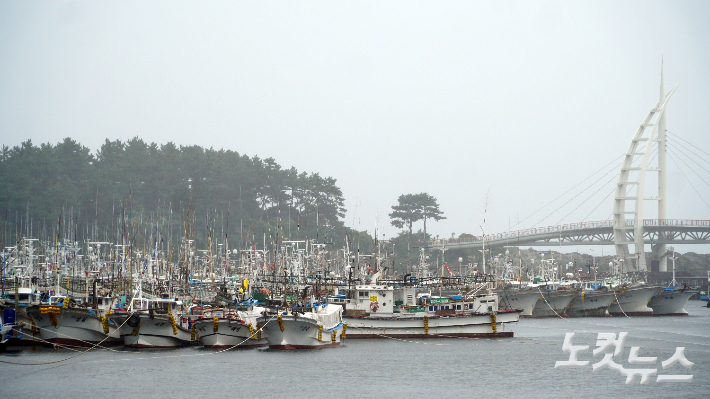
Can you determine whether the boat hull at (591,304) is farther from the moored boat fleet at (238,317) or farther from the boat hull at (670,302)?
the moored boat fleet at (238,317)

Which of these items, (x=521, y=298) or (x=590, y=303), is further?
(x=590, y=303)

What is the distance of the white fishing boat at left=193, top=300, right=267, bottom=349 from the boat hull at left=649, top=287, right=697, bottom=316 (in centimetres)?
6036

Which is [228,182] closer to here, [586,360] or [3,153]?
[3,153]

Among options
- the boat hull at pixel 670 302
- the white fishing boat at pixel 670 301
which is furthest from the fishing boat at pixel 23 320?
the boat hull at pixel 670 302

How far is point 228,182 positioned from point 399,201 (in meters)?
32.4

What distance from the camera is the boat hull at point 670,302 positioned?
94375mm

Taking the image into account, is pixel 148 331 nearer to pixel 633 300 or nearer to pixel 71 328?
pixel 71 328

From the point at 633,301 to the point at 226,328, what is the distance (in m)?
59.1

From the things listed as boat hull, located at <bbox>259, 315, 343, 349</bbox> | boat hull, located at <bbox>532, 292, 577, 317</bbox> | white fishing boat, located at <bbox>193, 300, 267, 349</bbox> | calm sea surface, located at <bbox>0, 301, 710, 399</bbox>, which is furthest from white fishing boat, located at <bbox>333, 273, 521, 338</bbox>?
boat hull, located at <bbox>532, 292, 577, 317</bbox>

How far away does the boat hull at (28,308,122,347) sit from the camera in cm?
4703

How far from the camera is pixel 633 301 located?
9250 cm

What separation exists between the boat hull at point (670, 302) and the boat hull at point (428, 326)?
4378cm

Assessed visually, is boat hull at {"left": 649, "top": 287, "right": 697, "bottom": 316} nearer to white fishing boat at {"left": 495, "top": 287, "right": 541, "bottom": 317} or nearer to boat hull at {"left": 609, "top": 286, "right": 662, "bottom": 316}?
boat hull at {"left": 609, "top": 286, "right": 662, "bottom": 316}

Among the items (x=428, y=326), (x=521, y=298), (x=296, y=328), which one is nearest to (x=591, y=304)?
(x=521, y=298)
